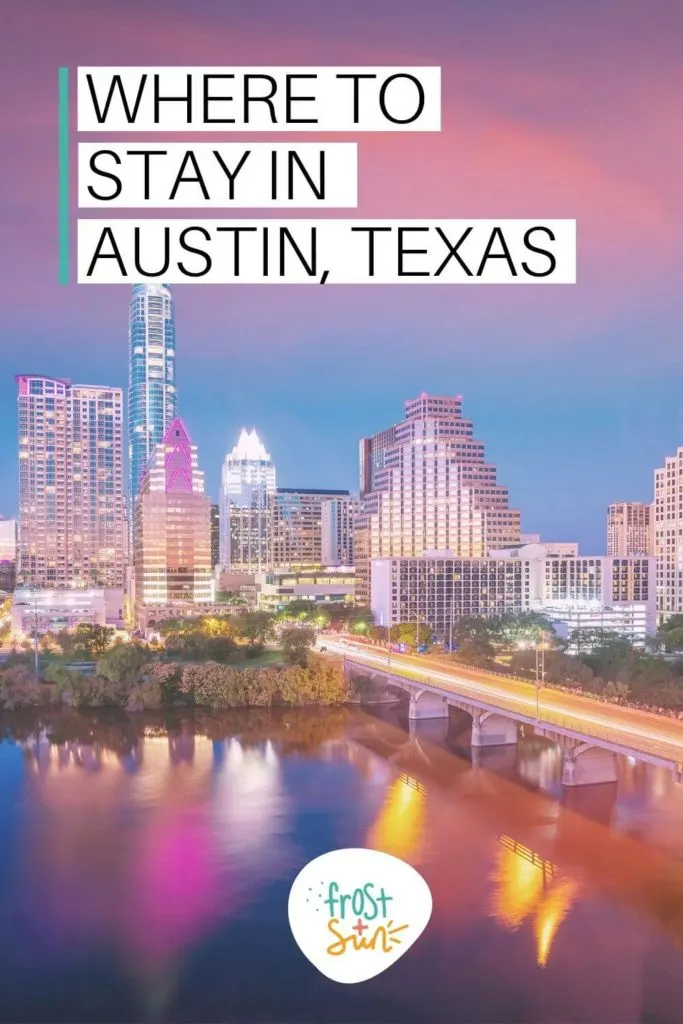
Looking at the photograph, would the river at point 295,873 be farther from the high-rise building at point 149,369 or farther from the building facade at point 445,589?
the high-rise building at point 149,369

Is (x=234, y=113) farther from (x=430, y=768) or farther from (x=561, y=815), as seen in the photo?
(x=430, y=768)

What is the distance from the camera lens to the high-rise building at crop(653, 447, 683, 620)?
1880cm

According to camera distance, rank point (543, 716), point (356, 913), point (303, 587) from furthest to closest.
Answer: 1. point (303, 587)
2. point (543, 716)
3. point (356, 913)

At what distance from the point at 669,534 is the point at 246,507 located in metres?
23.3

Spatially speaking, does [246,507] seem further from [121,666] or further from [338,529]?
[121,666]

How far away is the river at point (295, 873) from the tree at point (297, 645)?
11.6 feet

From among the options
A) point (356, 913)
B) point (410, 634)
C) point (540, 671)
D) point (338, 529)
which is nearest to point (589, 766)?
point (540, 671)

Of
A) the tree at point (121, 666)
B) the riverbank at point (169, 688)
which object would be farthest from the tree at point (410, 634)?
the tree at point (121, 666)

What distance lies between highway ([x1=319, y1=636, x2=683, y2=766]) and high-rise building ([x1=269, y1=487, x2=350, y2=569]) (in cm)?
2395

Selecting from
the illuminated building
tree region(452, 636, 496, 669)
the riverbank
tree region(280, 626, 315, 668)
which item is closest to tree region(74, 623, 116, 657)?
the riverbank

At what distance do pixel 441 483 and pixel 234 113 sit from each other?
1800 centimetres

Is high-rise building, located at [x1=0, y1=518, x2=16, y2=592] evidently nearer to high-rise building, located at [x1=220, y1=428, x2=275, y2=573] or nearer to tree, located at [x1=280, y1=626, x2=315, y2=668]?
high-rise building, located at [x1=220, y1=428, x2=275, y2=573]

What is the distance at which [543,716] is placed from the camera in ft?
27.1

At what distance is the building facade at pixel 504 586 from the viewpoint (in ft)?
57.6
